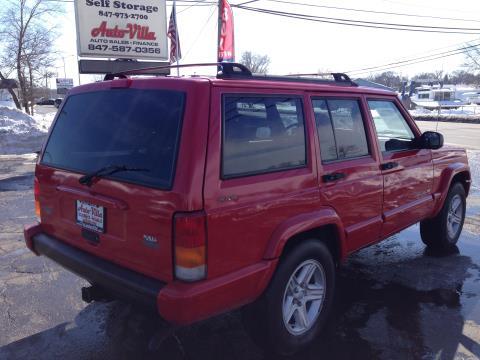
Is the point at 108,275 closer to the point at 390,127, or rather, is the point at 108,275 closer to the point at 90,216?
the point at 90,216

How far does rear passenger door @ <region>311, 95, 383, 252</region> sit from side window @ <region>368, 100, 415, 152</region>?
275mm

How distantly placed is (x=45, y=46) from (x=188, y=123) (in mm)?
28779

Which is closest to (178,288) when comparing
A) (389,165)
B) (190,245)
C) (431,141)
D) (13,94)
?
(190,245)

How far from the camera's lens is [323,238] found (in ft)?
10.8

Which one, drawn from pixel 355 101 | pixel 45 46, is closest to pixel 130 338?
pixel 355 101

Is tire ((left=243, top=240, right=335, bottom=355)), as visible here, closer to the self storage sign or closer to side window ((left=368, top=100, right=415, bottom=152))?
side window ((left=368, top=100, right=415, bottom=152))

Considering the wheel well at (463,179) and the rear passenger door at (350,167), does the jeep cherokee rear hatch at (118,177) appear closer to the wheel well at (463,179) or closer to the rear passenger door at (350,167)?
the rear passenger door at (350,167)

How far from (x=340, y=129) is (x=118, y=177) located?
1.77m

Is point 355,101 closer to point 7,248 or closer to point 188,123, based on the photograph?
point 188,123

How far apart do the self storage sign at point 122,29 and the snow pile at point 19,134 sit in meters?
4.09

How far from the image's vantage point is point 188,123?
2396 mm

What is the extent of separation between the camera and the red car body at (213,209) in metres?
2.36

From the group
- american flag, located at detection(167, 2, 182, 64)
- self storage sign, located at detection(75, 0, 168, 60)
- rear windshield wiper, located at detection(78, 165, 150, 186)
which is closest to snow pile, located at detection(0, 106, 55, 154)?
self storage sign, located at detection(75, 0, 168, 60)

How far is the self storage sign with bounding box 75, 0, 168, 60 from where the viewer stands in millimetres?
12688
